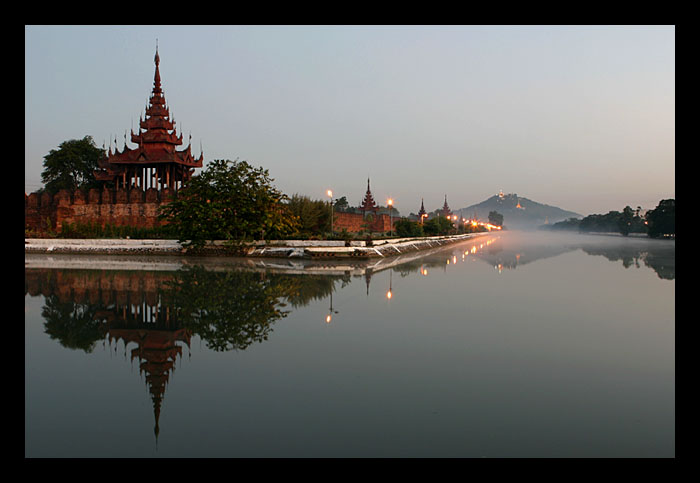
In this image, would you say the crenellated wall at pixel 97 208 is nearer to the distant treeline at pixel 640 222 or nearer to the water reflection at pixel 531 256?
the water reflection at pixel 531 256

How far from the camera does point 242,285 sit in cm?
1371

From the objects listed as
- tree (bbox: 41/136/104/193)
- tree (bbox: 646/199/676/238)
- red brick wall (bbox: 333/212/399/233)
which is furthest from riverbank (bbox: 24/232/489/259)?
tree (bbox: 646/199/676/238)

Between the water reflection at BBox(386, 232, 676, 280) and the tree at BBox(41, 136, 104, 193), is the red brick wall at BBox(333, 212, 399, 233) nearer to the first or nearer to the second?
the water reflection at BBox(386, 232, 676, 280)

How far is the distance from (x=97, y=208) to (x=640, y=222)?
104559mm

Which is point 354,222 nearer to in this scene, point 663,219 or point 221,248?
point 221,248

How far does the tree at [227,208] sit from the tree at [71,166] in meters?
35.8

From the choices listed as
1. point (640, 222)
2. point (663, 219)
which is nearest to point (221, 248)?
point (663, 219)

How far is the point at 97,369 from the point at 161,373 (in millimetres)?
894

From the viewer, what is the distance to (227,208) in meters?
26.9

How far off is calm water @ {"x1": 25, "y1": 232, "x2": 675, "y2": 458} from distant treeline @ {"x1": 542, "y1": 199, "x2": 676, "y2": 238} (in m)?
18.2

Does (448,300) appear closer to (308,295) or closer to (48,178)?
(308,295)

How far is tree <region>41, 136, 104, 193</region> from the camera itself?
187ft
